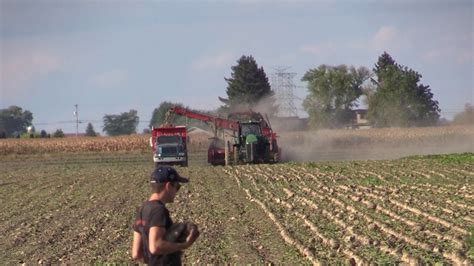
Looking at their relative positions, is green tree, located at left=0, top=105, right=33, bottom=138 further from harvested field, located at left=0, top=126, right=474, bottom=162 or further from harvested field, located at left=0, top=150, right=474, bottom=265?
harvested field, located at left=0, top=150, right=474, bottom=265

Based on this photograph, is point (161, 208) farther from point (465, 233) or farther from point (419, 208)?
point (419, 208)

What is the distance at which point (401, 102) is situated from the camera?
10400 cm

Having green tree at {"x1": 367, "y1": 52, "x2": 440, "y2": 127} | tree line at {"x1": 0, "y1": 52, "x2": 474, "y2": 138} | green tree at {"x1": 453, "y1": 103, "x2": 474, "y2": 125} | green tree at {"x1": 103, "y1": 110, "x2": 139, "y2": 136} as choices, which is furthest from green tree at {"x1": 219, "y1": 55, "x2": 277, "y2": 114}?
green tree at {"x1": 103, "y1": 110, "x2": 139, "y2": 136}

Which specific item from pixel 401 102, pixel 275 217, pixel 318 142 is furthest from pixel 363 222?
pixel 401 102

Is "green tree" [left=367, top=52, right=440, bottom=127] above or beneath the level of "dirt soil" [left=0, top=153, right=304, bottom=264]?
above

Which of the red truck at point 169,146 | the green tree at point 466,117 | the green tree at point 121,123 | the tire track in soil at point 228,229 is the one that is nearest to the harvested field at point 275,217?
the tire track in soil at point 228,229

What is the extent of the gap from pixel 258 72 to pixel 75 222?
9660 cm

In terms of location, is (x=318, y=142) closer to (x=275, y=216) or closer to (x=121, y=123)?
(x=275, y=216)

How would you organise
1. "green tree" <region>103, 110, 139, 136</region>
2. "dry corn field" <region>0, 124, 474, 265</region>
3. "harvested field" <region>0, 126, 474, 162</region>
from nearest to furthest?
1. "dry corn field" <region>0, 124, 474, 265</region>
2. "harvested field" <region>0, 126, 474, 162</region>
3. "green tree" <region>103, 110, 139, 136</region>

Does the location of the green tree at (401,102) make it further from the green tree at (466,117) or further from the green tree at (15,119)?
the green tree at (15,119)

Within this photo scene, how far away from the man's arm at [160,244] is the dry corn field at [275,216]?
5.06 metres

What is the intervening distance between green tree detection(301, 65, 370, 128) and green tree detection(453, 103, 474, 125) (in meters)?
26.5

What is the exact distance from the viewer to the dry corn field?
14.2 m

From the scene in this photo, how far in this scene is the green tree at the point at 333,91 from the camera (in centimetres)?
11206
